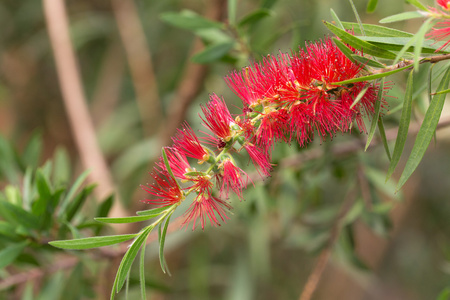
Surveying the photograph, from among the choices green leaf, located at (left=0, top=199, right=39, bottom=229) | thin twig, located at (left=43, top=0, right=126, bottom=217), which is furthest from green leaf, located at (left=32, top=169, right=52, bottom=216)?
thin twig, located at (left=43, top=0, right=126, bottom=217)

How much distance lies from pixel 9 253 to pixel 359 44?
56 centimetres

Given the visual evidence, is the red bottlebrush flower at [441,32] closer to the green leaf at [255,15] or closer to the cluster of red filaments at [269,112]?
the cluster of red filaments at [269,112]

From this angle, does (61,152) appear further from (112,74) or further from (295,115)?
(112,74)

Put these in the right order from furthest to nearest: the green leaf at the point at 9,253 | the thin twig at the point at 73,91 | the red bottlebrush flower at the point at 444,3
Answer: the thin twig at the point at 73,91, the green leaf at the point at 9,253, the red bottlebrush flower at the point at 444,3

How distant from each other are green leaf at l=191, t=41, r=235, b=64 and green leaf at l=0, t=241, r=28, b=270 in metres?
0.40

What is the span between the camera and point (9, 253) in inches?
25.0

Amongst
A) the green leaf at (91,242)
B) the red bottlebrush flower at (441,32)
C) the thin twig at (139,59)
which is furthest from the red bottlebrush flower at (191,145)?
the thin twig at (139,59)

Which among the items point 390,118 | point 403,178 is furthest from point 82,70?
point 403,178

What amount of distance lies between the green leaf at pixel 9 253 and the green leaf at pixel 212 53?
40cm

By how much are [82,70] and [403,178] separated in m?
1.87

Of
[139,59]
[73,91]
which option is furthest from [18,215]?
Answer: [139,59]

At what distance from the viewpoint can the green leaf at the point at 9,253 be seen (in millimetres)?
621

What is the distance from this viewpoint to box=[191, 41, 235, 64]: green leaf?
0.72 m

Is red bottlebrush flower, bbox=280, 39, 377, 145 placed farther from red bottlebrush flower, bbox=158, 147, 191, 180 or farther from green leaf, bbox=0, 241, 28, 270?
green leaf, bbox=0, 241, 28, 270
